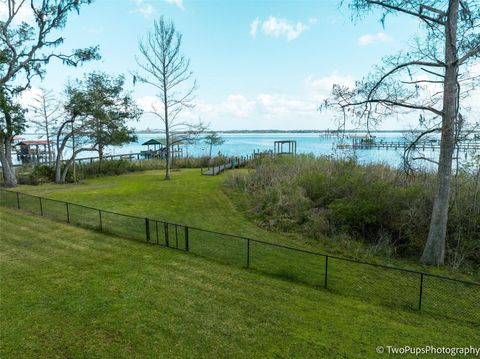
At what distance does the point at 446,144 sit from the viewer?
27.8 feet

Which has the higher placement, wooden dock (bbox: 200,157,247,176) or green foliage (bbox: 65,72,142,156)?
green foliage (bbox: 65,72,142,156)

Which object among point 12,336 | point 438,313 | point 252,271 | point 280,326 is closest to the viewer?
point 12,336

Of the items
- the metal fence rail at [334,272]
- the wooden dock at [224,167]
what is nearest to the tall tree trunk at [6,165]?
the metal fence rail at [334,272]

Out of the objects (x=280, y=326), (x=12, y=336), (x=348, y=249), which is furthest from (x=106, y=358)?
(x=348, y=249)

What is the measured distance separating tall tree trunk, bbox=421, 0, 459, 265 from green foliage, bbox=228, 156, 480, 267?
71 centimetres

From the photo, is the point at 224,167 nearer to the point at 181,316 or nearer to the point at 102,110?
the point at 102,110

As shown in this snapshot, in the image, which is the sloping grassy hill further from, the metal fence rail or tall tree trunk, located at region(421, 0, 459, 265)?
the metal fence rail

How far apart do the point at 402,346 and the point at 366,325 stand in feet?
2.15

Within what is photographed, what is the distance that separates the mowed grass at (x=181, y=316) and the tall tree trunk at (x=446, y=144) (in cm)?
347

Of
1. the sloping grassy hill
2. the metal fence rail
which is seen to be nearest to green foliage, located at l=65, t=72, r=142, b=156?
the sloping grassy hill

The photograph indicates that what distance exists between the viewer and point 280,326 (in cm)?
536

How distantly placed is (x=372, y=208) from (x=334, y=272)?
3998 millimetres

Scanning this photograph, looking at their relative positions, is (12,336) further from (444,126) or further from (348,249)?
(444,126)

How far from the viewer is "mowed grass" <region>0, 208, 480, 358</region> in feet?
15.7
